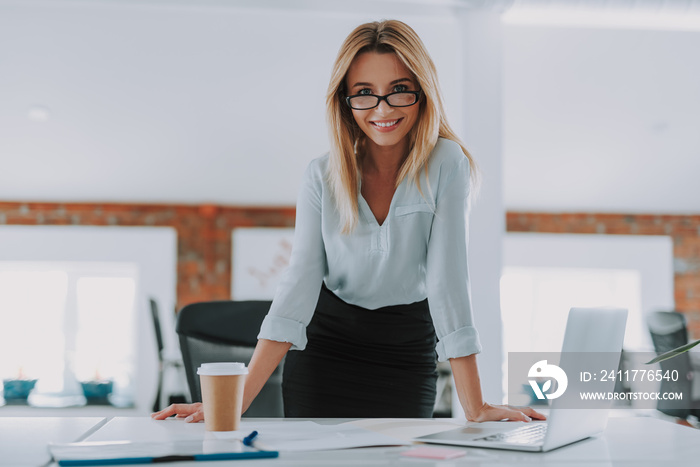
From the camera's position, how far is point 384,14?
3098mm

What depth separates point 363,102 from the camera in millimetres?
1438

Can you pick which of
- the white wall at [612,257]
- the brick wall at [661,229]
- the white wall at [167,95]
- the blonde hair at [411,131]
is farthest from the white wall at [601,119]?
the blonde hair at [411,131]

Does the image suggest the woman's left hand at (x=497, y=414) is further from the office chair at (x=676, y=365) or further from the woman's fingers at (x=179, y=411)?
the office chair at (x=676, y=365)

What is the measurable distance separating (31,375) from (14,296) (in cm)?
80

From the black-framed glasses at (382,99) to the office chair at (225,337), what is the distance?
0.49m

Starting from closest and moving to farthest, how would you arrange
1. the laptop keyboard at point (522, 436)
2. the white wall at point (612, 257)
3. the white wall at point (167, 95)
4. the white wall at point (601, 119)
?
the laptop keyboard at point (522, 436) → the white wall at point (167, 95) → the white wall at point (601, 119) → the white wall at point (612, 257)

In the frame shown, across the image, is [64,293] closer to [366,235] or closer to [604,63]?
[604,63]

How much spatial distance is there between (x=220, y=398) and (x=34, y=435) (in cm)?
26

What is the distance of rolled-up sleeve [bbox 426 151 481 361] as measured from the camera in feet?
4.15

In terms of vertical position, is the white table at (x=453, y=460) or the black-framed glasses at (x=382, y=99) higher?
the black-framed glasses at (x=382, y=99)

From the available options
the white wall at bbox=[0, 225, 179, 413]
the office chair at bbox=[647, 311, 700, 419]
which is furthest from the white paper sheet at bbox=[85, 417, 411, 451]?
the white wall at bbox=[0, 225, 179, 413]

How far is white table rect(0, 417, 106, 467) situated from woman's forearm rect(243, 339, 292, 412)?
29cm

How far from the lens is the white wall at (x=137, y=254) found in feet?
22.7

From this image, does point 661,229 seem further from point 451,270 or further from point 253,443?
point 253,443
